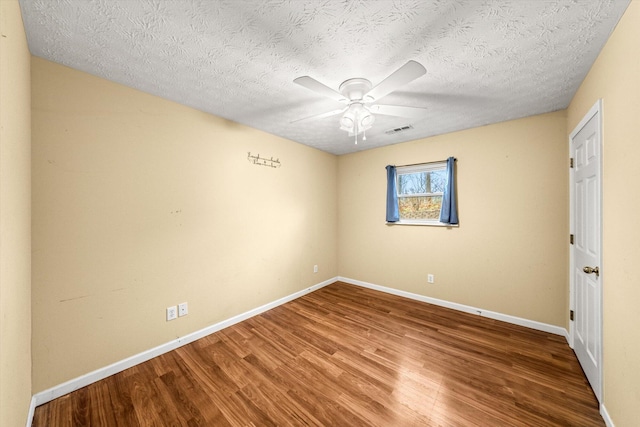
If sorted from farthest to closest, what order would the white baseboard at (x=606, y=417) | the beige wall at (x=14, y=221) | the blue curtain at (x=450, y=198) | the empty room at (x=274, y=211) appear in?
the blue curtain at (x=450, y=198), the white baseboard at (x=606, y=417), the empty room at (x=274, y=211), the beige wall at (x=14, y=221)

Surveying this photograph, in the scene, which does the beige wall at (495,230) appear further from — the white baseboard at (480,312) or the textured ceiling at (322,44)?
the textured ceiling at (322,44)

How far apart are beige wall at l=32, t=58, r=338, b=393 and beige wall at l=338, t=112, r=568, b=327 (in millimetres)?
2007

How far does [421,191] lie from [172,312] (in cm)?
346

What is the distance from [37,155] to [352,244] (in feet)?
12.2

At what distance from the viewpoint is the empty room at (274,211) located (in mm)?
1247

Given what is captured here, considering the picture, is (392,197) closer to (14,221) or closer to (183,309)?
(183,309)

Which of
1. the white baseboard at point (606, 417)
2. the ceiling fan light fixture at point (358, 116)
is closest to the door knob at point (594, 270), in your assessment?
the white baseboard at point (606, 417)

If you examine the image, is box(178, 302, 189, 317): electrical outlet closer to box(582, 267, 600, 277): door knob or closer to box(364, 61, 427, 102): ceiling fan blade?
box(364, 61, 427, 102): ceiling fan blade

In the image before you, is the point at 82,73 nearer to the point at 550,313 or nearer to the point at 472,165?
the point at 472,165

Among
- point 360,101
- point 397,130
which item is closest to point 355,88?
point 360,101

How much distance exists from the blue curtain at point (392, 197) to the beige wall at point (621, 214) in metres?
2.17

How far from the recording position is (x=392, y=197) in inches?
140

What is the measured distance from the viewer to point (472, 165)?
291 cm

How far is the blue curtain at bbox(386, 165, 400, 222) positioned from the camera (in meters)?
3.55
